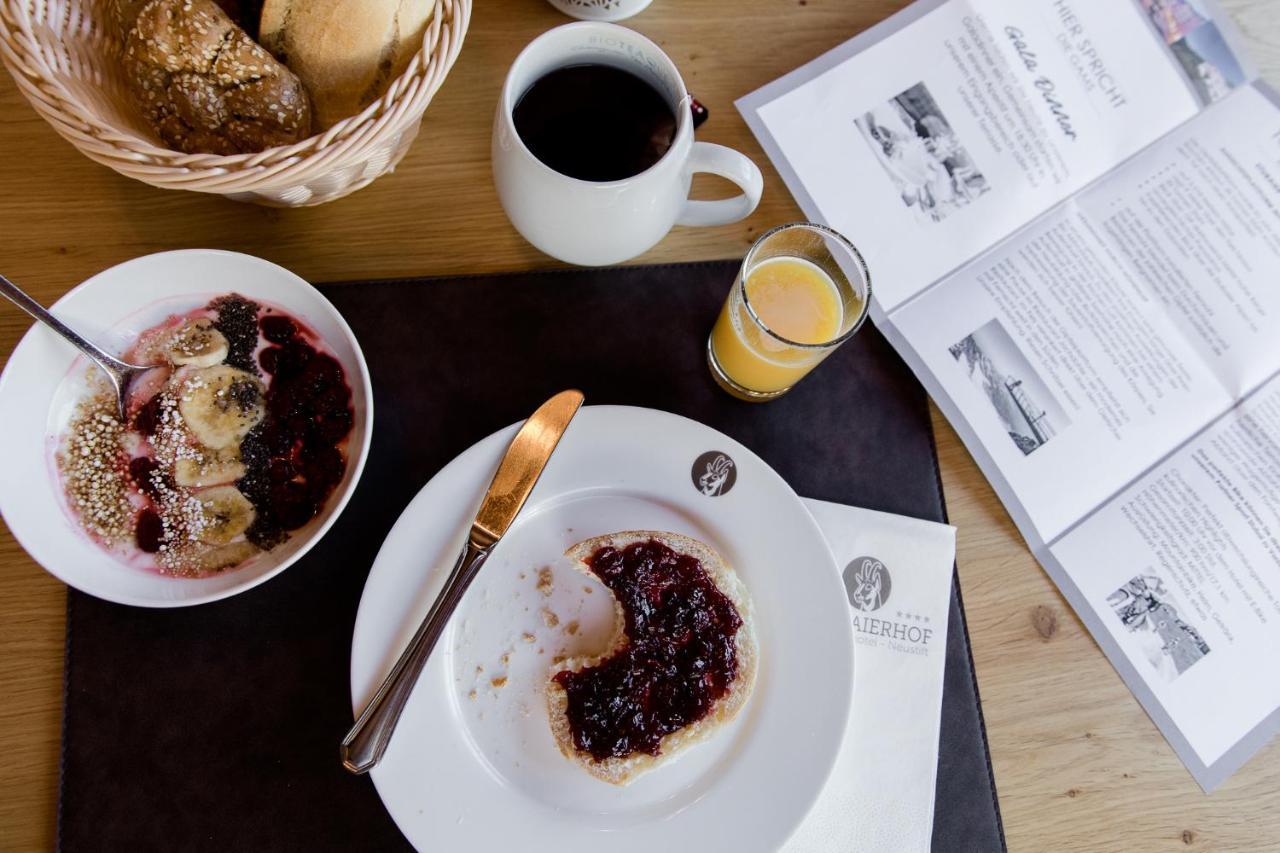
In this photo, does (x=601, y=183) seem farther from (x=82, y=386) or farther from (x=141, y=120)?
(x=82, y=386)

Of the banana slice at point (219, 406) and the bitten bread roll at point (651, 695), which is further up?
the banana slice at point (219, 406)

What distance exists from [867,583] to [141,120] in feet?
3.22

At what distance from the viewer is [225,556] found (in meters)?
0.88

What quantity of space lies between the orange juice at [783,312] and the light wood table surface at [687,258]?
0.11 metres

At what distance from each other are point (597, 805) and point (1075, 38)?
3.95ft

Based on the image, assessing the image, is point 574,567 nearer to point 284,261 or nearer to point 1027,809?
point 284,261

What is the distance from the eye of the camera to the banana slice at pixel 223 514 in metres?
0.89

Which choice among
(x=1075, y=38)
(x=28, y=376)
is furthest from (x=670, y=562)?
(x=1075, y=38)

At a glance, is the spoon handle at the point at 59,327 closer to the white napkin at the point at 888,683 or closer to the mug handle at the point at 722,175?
the mug handle at the point at 722,175

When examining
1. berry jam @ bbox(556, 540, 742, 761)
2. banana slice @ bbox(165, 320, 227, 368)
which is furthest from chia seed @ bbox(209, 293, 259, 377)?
berry jam @ bbox(556, 540, 742, 761)

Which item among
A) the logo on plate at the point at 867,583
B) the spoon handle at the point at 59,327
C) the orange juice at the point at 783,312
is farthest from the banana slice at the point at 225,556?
the logo on plate at the point at 867,583

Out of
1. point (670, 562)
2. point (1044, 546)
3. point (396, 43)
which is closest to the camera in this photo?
point (396, 43)

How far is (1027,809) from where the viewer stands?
3.28 ft

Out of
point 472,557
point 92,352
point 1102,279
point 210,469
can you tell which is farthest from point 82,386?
point 1102,279
